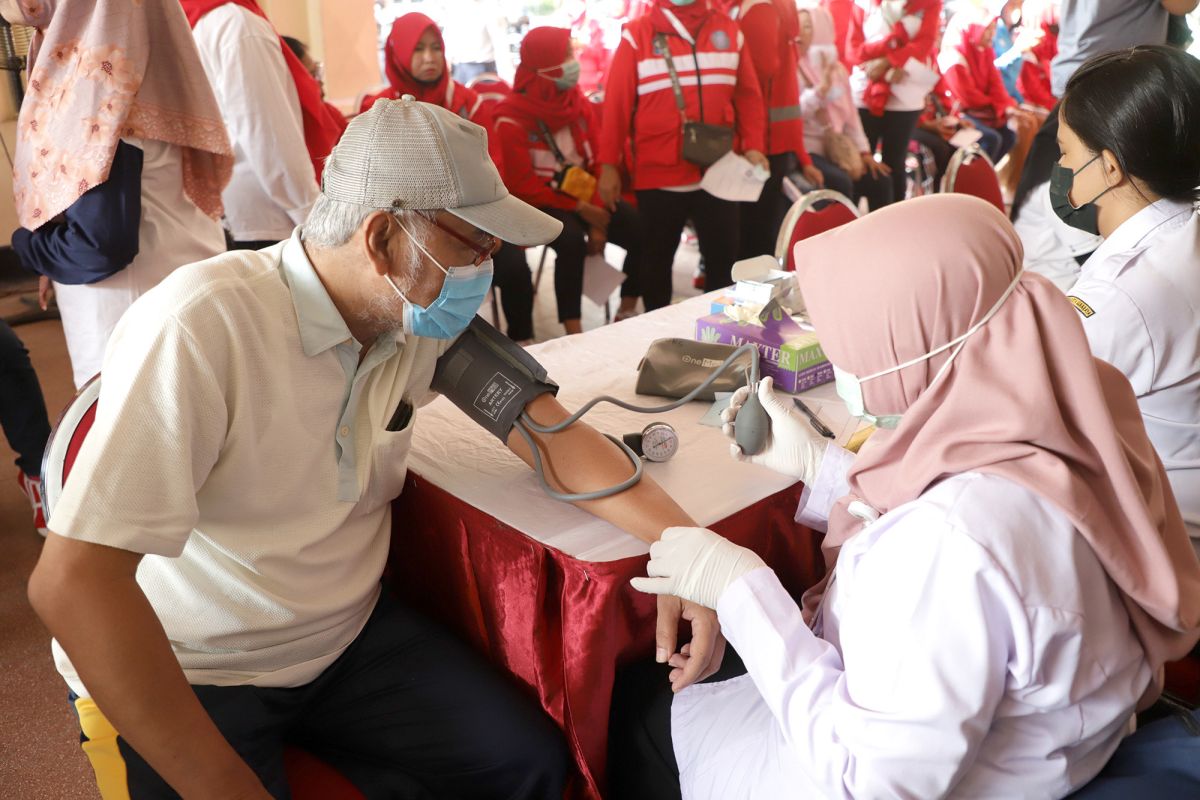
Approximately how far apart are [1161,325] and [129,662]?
5.21 ft

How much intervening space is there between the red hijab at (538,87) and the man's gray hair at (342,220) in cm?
280

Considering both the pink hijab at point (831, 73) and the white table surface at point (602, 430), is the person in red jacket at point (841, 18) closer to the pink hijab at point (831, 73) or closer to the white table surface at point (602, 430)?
the pink hijab at point (831, 73)

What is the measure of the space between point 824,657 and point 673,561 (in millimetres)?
229

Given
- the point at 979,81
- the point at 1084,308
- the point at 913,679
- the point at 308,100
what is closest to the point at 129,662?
the point at 913,679

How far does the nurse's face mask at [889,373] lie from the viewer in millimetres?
971

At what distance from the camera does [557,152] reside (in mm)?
3939

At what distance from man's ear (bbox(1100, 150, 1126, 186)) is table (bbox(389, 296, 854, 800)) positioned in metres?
0.64

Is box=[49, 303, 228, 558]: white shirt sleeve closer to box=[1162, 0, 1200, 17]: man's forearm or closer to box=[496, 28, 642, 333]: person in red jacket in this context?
box=[496, 28, 642, 333]: person in red jacket

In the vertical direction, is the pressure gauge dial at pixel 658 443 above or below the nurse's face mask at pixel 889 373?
below

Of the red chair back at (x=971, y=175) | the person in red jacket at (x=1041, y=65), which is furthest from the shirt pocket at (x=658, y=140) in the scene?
the person in red jacket at (x=1041, y=65)

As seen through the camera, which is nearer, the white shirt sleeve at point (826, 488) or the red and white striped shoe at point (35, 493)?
the white shirt sleeve at point (826, 488)

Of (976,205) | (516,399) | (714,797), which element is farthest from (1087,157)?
(714,797)

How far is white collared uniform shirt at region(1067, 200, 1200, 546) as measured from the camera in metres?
1.54

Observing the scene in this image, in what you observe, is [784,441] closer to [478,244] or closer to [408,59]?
[478,244]
